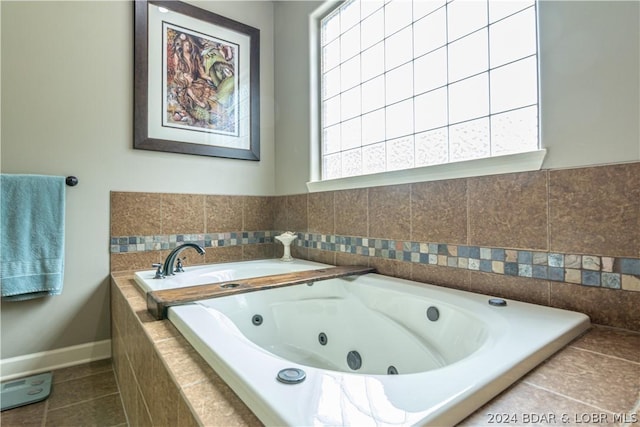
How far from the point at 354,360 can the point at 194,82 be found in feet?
7.00

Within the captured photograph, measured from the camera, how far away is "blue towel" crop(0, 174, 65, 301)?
5.50ft

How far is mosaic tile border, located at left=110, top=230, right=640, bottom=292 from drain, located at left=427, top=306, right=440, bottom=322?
276 mm

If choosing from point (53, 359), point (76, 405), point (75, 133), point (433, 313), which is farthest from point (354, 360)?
point (75, 133)

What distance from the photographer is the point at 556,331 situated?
2.99ft

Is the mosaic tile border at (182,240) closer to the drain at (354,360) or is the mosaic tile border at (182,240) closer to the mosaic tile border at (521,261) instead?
the mosaic tile border at (521,261)

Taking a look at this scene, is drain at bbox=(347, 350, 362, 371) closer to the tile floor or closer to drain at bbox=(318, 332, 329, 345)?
drain at bbox=(318, 332, 329, 345)

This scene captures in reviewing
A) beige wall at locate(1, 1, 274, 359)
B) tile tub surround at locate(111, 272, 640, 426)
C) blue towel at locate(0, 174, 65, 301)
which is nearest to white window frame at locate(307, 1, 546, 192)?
tile tub surround at locate(111, 272, 640, 426)

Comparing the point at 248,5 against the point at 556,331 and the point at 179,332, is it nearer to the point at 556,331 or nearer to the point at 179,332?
the point at 179,332

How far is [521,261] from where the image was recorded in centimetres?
123

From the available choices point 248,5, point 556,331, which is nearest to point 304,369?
point 556,331

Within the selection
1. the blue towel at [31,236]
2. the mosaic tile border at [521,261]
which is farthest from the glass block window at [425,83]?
the blue towel at [31,236]

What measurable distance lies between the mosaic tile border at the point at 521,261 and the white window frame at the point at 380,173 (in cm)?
33

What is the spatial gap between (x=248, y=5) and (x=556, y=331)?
2923 mm

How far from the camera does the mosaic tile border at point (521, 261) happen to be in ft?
3.33
